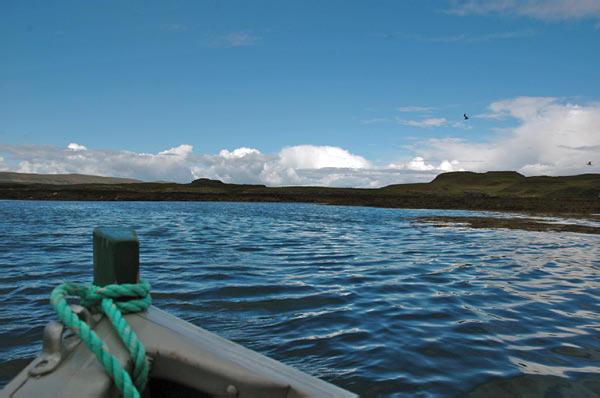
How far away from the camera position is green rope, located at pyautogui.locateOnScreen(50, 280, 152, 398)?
208cm

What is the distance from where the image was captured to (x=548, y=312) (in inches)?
303

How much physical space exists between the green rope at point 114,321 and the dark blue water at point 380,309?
3.02 meters

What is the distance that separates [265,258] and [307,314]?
6275mm

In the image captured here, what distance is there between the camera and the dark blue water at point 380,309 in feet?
16.6

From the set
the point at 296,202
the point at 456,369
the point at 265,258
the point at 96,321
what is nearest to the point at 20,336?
the point at 96,321

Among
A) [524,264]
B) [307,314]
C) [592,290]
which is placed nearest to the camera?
[307,314]

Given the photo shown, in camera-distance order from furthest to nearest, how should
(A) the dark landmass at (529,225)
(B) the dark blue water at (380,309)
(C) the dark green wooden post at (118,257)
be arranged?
(A) the dark landmass at (529,225) < (B) the dark blue water at (380,309) < (C) the dark green wooden post at (118,257)

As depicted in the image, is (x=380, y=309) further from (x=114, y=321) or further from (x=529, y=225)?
(x=529, y=225)

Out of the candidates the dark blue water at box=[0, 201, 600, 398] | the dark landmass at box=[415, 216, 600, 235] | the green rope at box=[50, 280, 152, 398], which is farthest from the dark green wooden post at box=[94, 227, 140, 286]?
the dark landmass at box=[415, 216, 600, 235]

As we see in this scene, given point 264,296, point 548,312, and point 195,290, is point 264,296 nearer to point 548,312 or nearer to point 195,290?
point 195,290

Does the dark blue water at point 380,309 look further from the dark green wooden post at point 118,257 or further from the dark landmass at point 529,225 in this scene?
the dark landmass at point 529,225

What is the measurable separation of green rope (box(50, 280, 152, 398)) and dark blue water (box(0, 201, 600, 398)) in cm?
302

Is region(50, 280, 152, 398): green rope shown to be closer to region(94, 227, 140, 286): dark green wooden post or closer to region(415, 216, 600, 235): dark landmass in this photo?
region(94, 227, 140, 286): dark green wooden post

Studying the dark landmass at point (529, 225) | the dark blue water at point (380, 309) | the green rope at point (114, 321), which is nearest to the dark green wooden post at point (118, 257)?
the green rope at point (114, 321)
